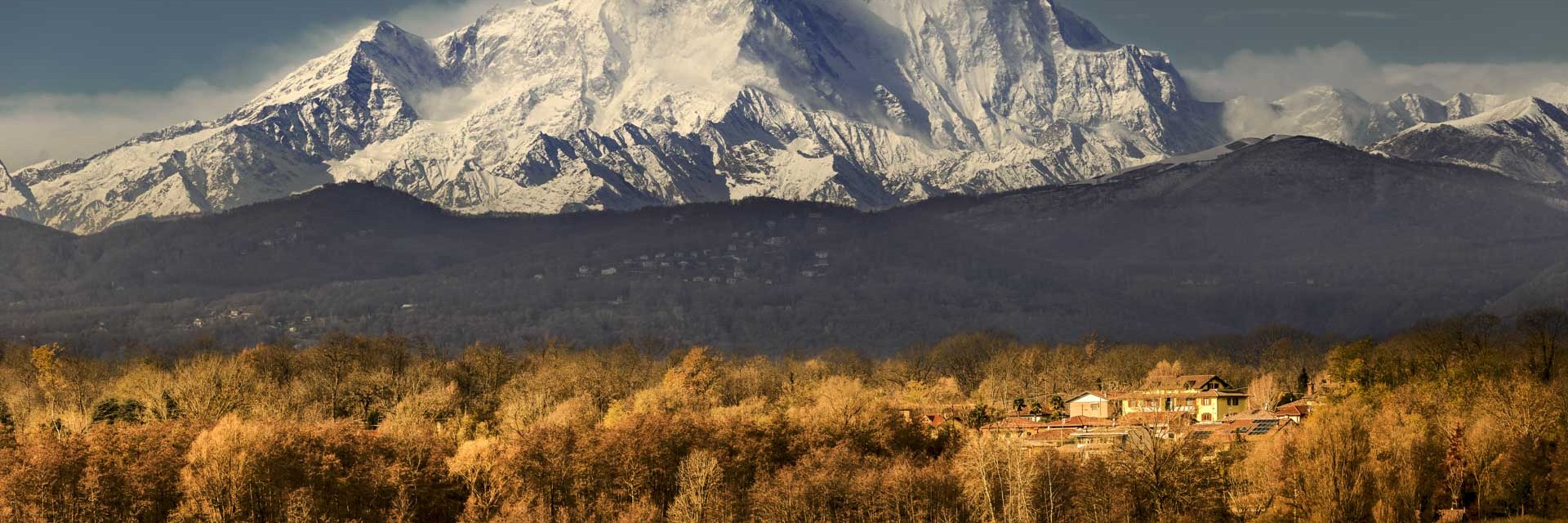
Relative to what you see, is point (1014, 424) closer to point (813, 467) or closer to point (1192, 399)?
point (1192, 399)

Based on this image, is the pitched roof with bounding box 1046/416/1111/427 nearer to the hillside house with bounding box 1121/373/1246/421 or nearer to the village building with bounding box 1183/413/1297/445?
the hillside house with bounding box 1121/373/1246/421

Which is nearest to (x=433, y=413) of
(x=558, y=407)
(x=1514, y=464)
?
(x=558, y=407)

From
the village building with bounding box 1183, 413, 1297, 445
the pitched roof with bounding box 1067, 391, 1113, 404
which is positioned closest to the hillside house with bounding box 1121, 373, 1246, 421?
the pitched roof with bounding box 1067, 391, 1113, 404

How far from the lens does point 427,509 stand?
127000mm

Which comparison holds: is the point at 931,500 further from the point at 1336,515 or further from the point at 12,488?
the point at 12,488

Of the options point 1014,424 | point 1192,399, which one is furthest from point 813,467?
point 1192,399

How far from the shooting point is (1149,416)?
160 meters

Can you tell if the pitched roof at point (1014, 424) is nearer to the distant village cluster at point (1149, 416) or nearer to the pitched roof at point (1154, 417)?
the distant village cluster at point (1149, 416)

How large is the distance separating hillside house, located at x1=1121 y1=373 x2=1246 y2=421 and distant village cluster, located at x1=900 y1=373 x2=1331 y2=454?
0.23 ft

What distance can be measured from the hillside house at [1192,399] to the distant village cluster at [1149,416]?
7 centimetres

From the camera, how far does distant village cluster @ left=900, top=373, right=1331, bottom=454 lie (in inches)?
5463

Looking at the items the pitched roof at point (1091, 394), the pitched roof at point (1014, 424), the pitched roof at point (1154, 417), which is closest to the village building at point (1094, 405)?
the pitched roof at point (1091, 394)

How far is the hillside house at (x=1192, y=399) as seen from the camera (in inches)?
6772

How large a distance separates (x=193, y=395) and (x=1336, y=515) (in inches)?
3784
